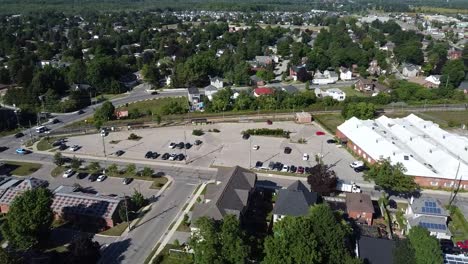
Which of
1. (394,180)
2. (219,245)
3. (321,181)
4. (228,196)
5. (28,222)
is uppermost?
(219,245)

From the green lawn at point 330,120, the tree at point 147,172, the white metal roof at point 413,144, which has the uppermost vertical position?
the white metal roof at point 413,144

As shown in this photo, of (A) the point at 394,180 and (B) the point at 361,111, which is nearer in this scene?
(A) the point at 394,180

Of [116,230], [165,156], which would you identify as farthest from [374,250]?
[165,156]

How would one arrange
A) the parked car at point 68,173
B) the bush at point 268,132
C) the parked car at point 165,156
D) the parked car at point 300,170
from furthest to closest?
the bush at point 268,132 → the parked car at point 165,156 → the parked car at point 300,170 → the parked car at point 68,173

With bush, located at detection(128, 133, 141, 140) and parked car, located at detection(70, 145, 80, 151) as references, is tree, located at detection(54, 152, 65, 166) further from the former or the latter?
bush, located at detection(128, 133, 141, 140)

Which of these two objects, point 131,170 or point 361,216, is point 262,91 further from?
point 361,216

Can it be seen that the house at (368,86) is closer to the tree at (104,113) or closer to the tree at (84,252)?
the tree at (104,113)

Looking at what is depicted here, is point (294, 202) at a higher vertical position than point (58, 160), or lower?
higher

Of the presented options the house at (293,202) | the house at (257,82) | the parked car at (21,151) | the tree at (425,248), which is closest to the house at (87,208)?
the house at (293,202)
